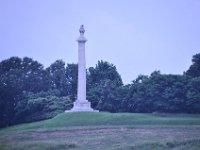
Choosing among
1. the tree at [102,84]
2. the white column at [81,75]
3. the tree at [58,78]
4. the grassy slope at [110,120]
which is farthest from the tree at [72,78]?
the grassy slope at [110,120]

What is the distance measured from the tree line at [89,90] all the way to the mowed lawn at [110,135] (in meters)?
5.27

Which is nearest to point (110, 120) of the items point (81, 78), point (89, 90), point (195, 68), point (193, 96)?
point (193, 96)

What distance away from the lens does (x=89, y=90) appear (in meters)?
86.3

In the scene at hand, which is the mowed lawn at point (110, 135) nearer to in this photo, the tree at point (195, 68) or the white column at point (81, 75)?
the white column at point (81, 75)

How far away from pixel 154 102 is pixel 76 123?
15.4 m

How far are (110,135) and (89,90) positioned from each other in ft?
137

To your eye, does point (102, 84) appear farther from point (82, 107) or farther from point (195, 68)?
point (195, 68)

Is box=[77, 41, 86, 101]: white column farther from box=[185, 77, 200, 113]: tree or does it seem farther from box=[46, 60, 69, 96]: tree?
box=[46, 60, 69, 96]: tree

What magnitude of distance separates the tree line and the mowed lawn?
527 cm

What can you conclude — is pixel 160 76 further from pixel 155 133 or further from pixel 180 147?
pixel 180 147

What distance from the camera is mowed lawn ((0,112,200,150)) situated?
36.5m

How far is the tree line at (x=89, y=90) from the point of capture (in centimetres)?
6888

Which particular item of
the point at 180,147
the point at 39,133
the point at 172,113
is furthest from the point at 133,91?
the point at 180,147

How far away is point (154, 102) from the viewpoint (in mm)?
70000
